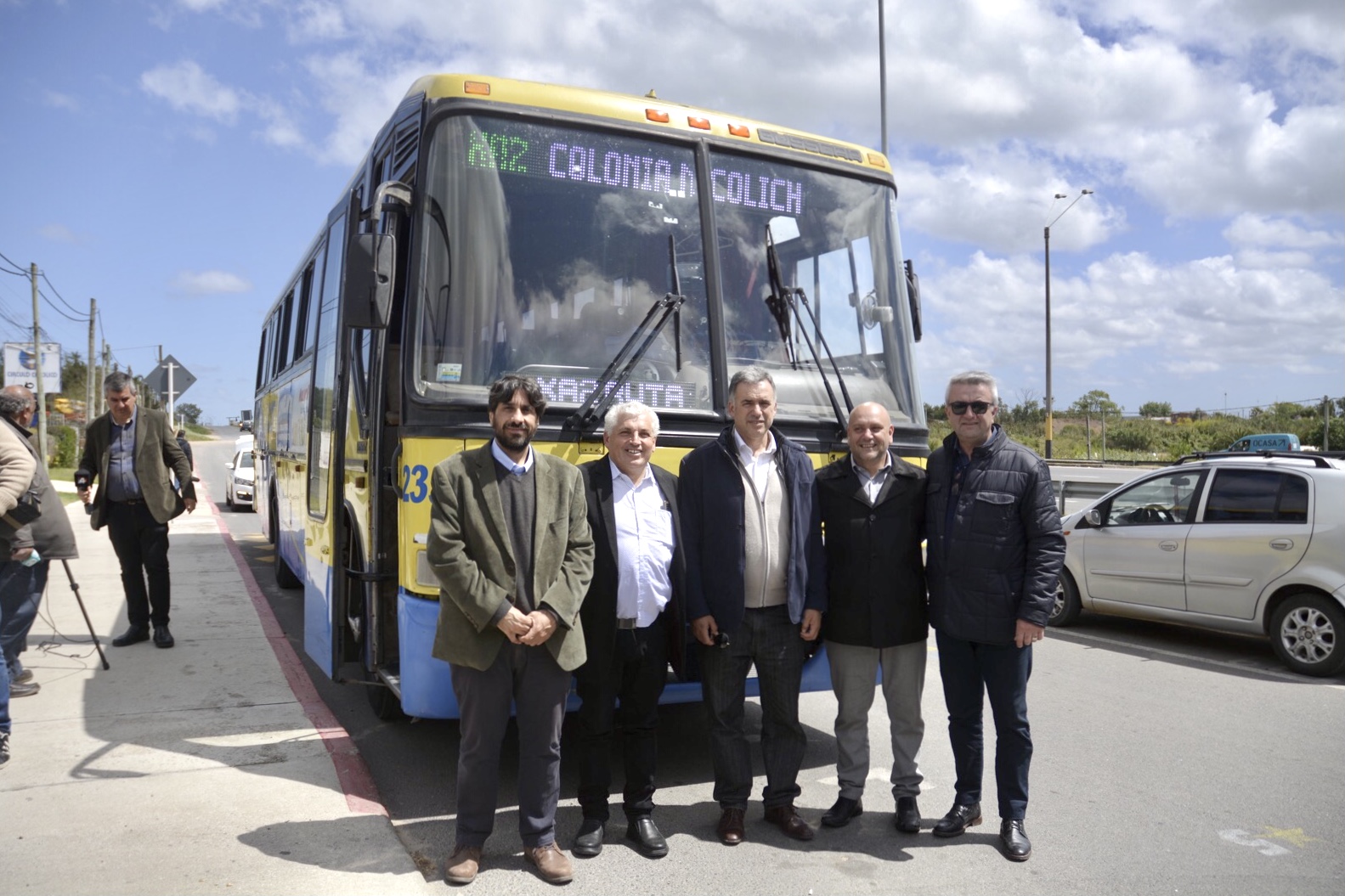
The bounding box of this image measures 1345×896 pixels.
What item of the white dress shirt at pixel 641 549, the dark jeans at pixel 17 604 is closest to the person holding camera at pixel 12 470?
the dark jeans at pixel 17 604

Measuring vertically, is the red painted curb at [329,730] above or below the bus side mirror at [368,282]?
below

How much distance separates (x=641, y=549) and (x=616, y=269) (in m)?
A: 1.52

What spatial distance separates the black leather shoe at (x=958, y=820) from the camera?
4.68 metres

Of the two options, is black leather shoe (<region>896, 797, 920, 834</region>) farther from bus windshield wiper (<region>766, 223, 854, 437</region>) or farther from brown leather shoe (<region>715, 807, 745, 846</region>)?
bus windshield wiper (<region>766, 223, 854, 437</region>)

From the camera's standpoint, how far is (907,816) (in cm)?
472

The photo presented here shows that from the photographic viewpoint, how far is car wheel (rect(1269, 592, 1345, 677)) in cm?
779

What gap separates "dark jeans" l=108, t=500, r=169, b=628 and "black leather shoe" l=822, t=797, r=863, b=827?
18.4 feet

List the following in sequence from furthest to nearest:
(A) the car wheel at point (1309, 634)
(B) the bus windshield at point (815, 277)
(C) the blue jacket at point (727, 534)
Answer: (A) the car wheel at point (1309, 634) < (B) the bus windshield at point (815, 277) < (C) the blue jacket at point (727, 534)

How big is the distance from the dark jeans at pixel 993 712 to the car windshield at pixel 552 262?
170cm

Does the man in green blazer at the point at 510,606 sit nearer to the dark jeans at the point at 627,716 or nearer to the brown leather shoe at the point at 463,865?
the brown leather shoe at the point at 463,865

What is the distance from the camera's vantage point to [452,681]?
424 centimetres

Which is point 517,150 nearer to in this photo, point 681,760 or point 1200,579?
point 681,760

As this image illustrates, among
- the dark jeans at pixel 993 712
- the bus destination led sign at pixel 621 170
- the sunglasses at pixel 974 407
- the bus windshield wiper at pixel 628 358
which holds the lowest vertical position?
the dark jeans at pixel 993 712

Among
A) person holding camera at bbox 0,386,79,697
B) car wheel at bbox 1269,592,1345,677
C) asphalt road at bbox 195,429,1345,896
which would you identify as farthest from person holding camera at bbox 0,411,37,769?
car wheel at bbox 1269,592,1345,677
